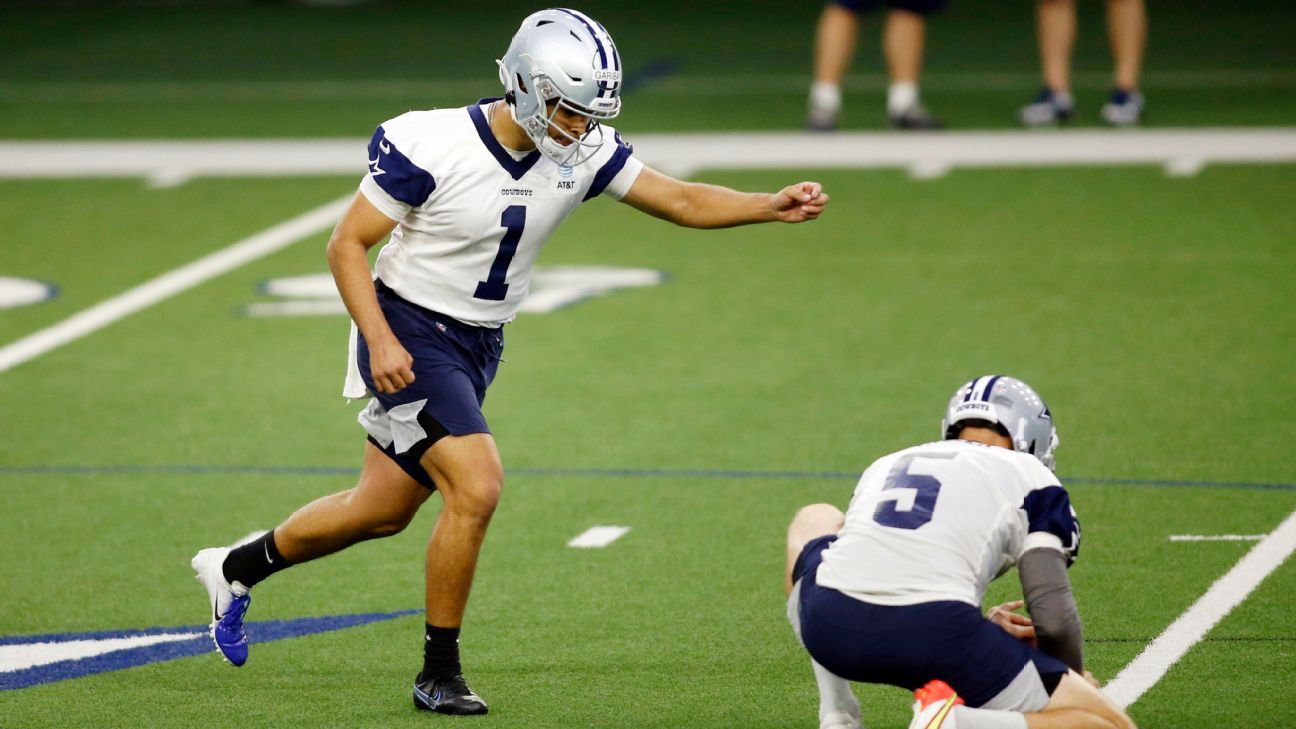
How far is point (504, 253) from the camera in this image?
541 cm

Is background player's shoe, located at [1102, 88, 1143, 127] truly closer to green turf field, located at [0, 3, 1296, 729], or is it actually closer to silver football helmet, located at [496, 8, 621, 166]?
green turf field, located at [0, 3, 1296, 729]

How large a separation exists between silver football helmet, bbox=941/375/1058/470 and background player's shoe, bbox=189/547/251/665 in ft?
6.44

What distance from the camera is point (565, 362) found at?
962 centimetres

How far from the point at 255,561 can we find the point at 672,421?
3.12 metres

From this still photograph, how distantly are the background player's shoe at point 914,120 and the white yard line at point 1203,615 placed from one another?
830cm

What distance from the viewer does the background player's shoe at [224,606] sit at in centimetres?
550

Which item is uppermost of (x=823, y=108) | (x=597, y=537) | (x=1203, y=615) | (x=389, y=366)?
(x=389, y=366)

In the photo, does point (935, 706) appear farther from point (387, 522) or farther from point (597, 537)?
point (597, 537)

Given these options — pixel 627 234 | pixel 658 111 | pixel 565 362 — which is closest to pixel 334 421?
pixel 565 362

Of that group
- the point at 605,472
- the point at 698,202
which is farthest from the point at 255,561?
the point at 605,472

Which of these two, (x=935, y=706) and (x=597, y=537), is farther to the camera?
(x=597, y=537)

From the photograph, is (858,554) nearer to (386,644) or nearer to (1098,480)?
(386,644)

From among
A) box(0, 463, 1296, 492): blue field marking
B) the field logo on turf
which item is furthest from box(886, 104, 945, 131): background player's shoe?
→ box(0, 463, 1296, 492): blue field marking

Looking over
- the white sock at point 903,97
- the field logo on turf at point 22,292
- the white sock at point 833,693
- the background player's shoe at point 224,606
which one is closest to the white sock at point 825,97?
the white sock at point 903,97
